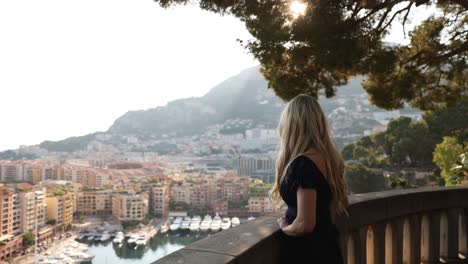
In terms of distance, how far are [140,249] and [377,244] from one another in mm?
28835

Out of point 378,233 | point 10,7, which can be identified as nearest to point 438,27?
point 378,233

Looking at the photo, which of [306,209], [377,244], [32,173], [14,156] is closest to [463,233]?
[377,244]

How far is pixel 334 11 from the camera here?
4023 millimetres

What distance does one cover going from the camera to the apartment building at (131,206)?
38.7m

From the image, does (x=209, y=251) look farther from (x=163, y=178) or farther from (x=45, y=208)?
(x=163, y=178)

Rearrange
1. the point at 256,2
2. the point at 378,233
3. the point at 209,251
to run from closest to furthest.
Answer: the point at 209,251 → the point at 378,233 → the point at 256,2

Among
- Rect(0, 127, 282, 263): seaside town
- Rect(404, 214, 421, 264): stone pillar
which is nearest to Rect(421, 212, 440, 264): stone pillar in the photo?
Rect(404, 214, 421, 264): stone pillar

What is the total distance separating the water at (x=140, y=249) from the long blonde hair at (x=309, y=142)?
26100 millimetres

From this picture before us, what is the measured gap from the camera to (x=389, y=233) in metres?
2.26

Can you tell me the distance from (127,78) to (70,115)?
70.4ft

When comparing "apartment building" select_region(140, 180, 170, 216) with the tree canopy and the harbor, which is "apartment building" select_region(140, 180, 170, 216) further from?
the tree canopy

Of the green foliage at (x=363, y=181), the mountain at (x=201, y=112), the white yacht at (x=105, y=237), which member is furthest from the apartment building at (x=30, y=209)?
the mountain at (x=201, y=112)

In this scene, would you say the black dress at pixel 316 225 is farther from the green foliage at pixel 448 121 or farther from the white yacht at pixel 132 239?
the white yacht at pixel 132 239

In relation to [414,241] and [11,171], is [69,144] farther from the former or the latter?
[414,241]
